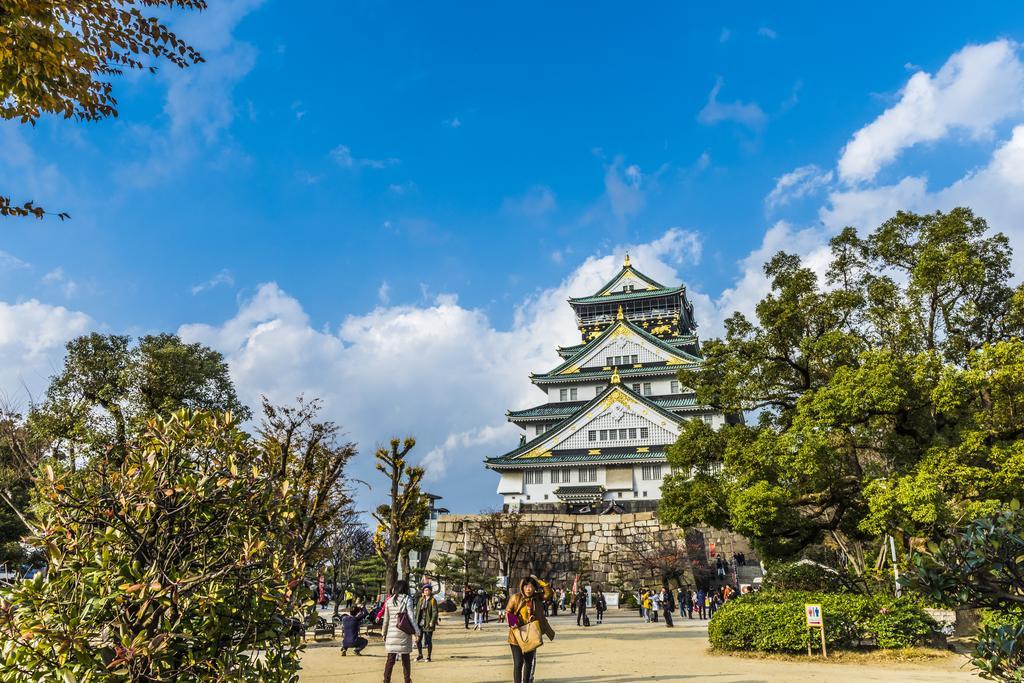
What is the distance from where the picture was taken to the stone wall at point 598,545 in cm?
3344

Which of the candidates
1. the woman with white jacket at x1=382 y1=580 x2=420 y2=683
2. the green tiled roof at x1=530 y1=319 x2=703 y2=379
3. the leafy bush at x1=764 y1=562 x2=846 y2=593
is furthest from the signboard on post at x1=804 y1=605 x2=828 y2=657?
the green tiled roof at x1=530 y1=319 x2=703 y2=379

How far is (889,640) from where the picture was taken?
1272 cm

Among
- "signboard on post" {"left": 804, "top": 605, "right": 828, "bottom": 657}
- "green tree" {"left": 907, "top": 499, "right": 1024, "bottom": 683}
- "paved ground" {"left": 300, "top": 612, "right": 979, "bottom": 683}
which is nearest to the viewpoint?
"green tree" {"left": 907, "top": 499, "right": 1024, "bottom": 683}

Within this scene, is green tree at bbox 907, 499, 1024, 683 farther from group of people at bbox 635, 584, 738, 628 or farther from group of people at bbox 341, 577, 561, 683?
group of people at bbox 635, 584, 738, 628

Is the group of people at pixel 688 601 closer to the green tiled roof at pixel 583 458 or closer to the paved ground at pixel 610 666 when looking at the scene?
the paved ground at pixel 610 666

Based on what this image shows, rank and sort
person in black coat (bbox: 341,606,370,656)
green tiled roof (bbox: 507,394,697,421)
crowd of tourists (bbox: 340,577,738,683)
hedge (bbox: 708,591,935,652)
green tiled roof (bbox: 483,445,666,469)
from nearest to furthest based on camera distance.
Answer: crowd of tourists (bbox: 340,577,738,683) → hedge (bbox: 708,591,935,652) → person in black coat (bbox: 341,606,370,656) → green tiled roof (bbox: 483,445,666,469) → green tiled roof (bbox: 507,394,697,421)

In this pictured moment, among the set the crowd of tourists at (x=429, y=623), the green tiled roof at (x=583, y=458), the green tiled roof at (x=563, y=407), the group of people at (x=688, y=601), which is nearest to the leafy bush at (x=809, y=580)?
the crowd of tourists at (x=429, y=623)

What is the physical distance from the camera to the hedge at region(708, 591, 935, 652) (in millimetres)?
12812

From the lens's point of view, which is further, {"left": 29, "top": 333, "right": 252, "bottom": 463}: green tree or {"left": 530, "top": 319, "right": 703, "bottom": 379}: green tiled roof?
{"left": 530, "top": 319, "right": 703, "bottom": 379}: green tiled roof

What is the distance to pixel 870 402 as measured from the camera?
13703 mm

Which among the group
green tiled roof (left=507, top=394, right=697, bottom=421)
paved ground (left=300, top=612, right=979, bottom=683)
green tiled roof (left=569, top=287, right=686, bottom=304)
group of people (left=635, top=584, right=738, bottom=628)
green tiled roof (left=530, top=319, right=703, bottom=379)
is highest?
green tiled roof (left=569, top=287, right=686, bottom=304)

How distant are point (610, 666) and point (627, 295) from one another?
41018 mm

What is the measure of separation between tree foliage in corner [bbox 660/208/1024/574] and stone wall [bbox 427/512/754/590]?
56.2 feet

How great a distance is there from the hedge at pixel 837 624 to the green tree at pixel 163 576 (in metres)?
11.6
